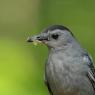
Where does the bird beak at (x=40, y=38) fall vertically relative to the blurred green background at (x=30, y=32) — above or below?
above

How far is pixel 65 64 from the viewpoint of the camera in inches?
352

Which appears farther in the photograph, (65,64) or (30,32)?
(30,32)

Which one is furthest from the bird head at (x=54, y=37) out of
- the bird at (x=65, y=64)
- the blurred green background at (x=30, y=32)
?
the blurred green background at (x=30, y=32)

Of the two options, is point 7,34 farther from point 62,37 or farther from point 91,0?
point 62,37

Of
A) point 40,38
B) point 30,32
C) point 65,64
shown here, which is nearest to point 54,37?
point 40,38

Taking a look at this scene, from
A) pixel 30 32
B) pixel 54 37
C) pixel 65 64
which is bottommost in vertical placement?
pixel 30 32

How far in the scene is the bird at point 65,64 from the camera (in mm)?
8938

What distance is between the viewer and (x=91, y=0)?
1546 centimetres

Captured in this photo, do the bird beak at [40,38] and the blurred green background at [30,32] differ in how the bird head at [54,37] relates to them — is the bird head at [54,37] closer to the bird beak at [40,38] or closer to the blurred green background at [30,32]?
the bird beak at [40,38]

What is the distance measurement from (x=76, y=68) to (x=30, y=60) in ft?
16.4

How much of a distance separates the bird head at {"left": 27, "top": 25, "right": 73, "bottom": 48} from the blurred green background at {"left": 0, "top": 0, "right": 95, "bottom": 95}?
2562 millimetres

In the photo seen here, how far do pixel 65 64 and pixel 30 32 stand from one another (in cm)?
693

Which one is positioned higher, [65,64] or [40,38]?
[40,38]

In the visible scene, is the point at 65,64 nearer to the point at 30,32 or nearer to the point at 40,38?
the point at 40,38
